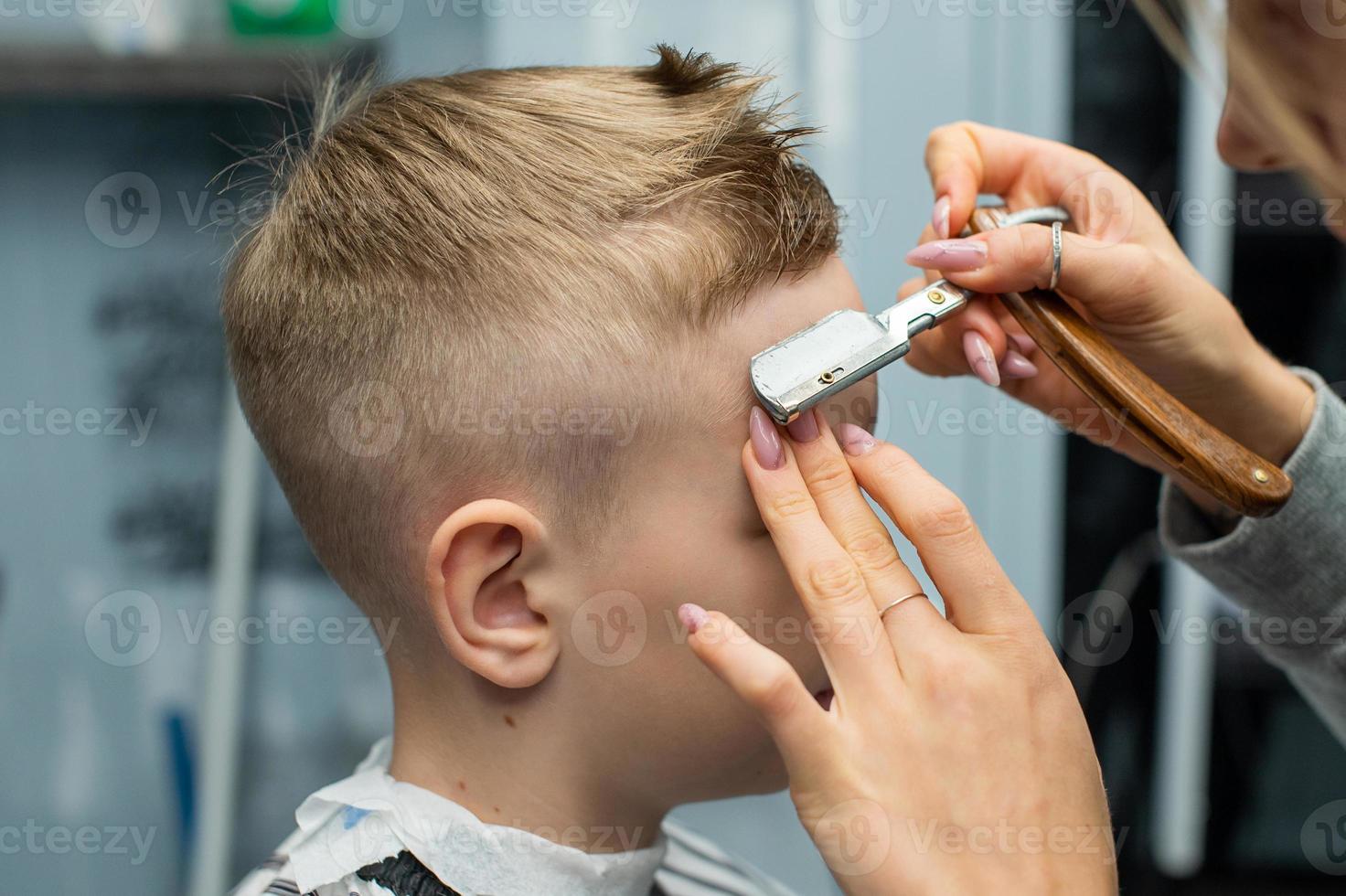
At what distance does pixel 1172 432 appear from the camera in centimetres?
58

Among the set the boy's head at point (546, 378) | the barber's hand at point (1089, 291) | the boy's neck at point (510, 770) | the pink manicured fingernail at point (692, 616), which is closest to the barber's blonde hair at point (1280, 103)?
the barber's hand at point (1089, 291)

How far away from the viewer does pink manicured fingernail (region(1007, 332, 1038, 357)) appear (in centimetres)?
71

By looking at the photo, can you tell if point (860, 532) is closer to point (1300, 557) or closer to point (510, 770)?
point (510, 770)

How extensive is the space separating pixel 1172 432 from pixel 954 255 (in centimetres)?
17

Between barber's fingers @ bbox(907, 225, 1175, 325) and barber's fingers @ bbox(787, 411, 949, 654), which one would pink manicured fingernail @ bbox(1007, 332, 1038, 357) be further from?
barber's fingers @ bbox(787, 411, 949, 654)

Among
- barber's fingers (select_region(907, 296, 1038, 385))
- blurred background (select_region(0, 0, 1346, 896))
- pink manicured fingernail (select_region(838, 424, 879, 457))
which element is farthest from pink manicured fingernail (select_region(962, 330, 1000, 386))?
blurred background (select_region(0, 0, 1346, 896))

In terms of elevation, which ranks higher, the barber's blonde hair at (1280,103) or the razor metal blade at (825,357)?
the barber's blonde hair at (1280,103)

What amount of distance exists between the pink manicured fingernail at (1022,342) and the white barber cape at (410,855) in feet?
1.53

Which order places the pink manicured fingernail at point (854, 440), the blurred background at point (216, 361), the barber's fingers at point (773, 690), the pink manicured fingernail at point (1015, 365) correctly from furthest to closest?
the blurred background at point (216, 361)
the pink manicured fingernail at point (1015, 365)
the pink manicured fingernail at point (854, 440)
the barber's fingers at point (773, 690)

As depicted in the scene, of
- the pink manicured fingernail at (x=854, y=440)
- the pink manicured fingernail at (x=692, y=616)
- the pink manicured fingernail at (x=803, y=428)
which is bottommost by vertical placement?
the pink manicured fingernail at (x=692, y=616)

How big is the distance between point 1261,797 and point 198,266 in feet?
6.03

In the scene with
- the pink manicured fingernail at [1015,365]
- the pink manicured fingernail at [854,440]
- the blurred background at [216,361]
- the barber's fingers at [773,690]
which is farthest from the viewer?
the blurred background at [216,361]

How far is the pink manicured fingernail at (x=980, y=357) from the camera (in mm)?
655

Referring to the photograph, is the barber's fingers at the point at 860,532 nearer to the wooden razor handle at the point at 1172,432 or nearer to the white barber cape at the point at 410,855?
the wooden razor handle at the point at 1172,432
